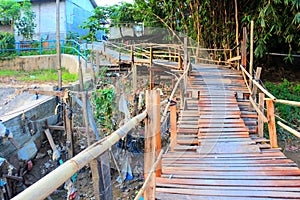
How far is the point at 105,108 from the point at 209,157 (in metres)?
3.65

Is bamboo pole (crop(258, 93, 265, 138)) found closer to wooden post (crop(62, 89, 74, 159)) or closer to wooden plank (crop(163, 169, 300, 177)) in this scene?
wooden plank (crop(163, 169, 300, 177))

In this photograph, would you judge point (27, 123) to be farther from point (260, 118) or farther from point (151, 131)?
point (151, 131)

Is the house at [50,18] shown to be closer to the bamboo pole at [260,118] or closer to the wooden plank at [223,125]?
the wooden plank at [223,125]

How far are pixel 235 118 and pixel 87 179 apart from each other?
3.15m

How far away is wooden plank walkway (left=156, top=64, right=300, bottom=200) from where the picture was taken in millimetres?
2135

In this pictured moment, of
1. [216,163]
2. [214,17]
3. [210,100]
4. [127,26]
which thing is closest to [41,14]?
[127,26]

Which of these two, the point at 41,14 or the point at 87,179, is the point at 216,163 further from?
the point at 41,14

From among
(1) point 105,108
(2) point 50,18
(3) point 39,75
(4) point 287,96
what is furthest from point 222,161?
(2) point 50,18

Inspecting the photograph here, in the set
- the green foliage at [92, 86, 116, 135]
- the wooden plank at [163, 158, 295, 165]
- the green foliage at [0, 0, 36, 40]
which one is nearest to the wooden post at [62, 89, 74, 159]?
the green foliage at [92, 86, 116, 135]

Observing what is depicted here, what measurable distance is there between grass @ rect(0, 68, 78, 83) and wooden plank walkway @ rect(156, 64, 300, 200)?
19.9 ft

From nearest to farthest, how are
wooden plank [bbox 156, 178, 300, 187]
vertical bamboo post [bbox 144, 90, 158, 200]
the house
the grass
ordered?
vertical bamboo post [bbox 144, 90, 158, 200]
wooden plank [bbox 156, 178, 300, 187]
the grass
the house

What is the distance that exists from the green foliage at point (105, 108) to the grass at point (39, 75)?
3.08 meters

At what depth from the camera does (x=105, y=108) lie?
616 cm

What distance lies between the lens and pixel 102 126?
19.9 feet
